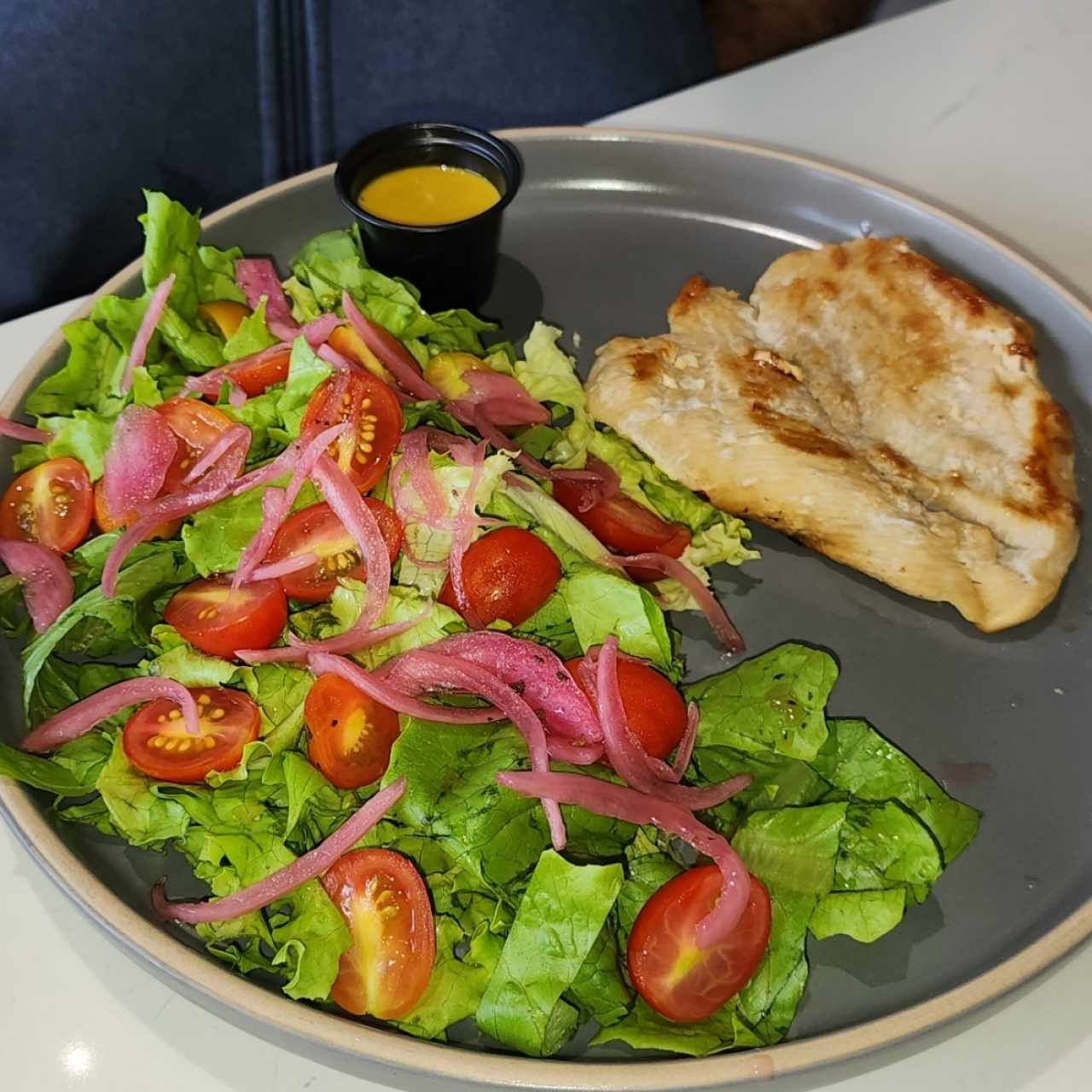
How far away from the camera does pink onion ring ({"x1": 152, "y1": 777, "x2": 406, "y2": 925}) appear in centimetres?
145

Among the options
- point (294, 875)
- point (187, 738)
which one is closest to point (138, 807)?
point (187, 738)

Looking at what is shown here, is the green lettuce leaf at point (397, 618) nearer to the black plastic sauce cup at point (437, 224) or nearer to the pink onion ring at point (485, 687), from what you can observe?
the pink onion ring at point (485, 687)

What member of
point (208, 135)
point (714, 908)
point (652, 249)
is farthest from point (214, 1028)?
point (208, 135)

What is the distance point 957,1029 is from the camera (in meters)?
1.42

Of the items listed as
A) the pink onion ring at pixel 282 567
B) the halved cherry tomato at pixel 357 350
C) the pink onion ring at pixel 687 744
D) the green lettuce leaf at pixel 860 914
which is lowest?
the green lettuce leaf at pixel 860 914

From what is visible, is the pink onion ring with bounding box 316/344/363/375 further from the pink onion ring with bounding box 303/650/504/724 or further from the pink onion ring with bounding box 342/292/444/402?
the pink onion ring with bounding box 303/650/504/724

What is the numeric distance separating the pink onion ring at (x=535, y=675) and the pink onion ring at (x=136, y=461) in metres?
0.54

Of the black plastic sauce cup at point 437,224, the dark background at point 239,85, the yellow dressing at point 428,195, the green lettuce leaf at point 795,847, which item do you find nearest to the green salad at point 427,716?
the green lettuce leaf at point 795,847

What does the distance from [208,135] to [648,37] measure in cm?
143

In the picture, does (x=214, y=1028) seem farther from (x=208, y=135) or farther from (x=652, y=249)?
(x=208, y=135)

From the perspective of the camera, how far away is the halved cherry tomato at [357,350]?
198 centimetres

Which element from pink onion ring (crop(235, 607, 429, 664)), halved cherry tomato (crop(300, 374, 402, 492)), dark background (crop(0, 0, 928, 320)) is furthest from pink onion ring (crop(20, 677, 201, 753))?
dark background (crop(0, 0, 928, 320))

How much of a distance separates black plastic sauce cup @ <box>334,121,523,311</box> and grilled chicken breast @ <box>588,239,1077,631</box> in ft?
1.09

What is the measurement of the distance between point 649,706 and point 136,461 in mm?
942
